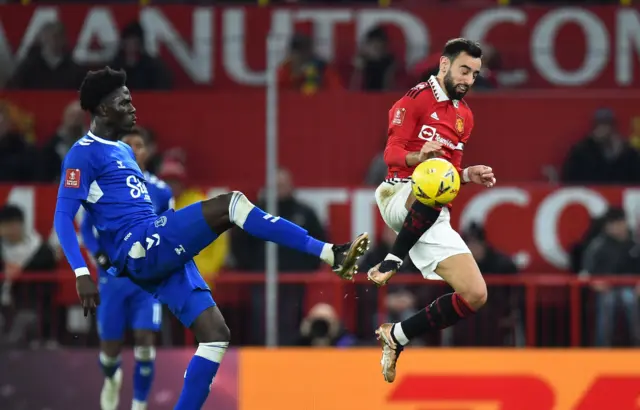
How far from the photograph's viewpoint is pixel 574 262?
14.6m

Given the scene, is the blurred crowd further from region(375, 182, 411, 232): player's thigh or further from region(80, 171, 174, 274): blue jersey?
region(375, 182, 411, 232): player's thigh

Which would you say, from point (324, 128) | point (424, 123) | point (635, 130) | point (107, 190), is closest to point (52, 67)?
point (324, 128)

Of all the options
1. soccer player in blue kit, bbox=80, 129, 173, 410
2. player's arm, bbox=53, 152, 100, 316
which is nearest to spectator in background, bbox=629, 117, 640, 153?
soccer player in blue kit, bbox=80, 129, 173, 410

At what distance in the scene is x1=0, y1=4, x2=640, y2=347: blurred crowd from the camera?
535 inches

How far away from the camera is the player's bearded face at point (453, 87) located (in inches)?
378

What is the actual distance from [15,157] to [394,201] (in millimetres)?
6456

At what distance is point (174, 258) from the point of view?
9.20 metres

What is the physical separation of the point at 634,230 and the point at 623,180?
2.74ft

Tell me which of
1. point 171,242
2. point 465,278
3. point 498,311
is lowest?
point 498,311

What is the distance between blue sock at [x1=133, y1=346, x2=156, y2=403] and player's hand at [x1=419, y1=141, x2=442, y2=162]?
11.9 feet

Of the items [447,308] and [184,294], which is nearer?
[184,294]

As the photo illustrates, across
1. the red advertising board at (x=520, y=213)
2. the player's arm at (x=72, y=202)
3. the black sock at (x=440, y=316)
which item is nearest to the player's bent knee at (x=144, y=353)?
the player's arm at (x=72, y=202)

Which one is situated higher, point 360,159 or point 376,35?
point 376,35

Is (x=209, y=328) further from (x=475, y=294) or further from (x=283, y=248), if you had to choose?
(x=283, y=248)
